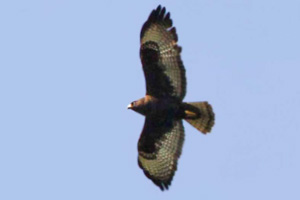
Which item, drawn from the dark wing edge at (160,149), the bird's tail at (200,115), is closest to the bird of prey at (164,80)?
the bird's tail at (200,115)

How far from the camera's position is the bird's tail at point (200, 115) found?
2361 centimetres

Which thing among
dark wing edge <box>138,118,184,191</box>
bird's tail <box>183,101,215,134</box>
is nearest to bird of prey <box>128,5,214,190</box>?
bird's tail <box>183,101,215,134</box>

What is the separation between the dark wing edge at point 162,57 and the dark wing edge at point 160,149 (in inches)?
28.0

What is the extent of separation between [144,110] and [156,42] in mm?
1253

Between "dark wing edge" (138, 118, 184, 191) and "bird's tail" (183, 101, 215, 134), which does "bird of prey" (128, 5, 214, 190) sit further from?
"dark wing edge" (138, 118, 184, 191)

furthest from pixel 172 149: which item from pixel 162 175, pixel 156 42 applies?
pixel 156 42

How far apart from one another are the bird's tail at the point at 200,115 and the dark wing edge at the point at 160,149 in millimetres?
324

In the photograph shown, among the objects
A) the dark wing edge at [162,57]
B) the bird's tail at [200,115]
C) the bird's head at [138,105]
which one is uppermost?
the dark wing edge at [162,57]

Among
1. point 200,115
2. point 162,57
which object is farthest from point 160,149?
point 162,57

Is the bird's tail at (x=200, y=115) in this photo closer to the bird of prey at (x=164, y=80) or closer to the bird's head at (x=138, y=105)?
the bird of prey at (x=164, y=80)

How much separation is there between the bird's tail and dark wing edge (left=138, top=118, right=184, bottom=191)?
12.8 inches

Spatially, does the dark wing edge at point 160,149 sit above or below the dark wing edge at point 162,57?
below

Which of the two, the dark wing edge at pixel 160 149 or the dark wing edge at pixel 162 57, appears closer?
the dark wing edge at pixel 162 57

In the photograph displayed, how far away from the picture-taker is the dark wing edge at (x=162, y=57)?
77.2 feet
